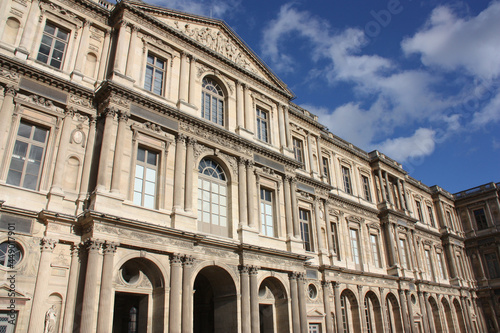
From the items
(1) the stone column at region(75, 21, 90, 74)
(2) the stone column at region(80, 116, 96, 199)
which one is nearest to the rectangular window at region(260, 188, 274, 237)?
(2) the stone column at region(80, 116, 96, 199)

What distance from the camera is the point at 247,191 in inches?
793

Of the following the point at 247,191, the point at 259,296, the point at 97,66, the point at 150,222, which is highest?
the point at 97,66

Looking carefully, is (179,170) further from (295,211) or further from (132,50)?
(295,211)

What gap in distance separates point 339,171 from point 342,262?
22.9 feet

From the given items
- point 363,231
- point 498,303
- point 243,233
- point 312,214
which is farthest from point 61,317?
point 498,303

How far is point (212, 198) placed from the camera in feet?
62.3

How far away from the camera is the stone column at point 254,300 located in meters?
17.5

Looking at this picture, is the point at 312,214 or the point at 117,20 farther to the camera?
the point at 312,214

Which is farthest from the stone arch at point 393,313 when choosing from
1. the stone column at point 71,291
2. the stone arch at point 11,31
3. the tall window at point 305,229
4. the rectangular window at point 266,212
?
the stone arch at point 11,31

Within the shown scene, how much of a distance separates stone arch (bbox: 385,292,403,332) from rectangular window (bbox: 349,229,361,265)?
336 cm

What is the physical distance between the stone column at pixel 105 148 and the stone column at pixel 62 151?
4.09 feet

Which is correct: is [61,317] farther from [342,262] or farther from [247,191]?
[342,262]

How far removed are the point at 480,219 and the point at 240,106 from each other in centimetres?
3165

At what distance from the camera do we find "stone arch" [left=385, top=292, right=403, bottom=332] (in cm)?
2753
